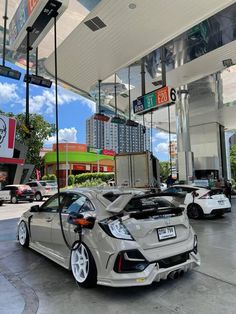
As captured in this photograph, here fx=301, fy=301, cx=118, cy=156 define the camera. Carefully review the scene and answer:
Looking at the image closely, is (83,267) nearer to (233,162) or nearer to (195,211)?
(195,211)

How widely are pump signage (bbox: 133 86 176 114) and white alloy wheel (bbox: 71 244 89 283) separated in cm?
753

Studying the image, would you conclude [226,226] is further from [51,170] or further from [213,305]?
[51,170]

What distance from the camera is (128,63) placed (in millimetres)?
11500

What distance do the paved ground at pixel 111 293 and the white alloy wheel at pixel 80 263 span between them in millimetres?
165

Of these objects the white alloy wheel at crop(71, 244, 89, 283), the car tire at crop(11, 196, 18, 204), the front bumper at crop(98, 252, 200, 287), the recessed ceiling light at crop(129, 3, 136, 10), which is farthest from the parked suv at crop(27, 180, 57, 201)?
the front bumper at crop(98, 252, 200, 287)

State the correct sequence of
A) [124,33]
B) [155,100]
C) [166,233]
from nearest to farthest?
[166,233] < [124,33] < [155,100]

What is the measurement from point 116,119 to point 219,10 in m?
8.35

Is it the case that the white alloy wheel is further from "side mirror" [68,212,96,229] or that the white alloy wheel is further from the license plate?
the license plate

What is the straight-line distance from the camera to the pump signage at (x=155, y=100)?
10.8 m

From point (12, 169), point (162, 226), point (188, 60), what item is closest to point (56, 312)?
point (162, 226)

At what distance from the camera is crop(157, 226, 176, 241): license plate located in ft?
13.3

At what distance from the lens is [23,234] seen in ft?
21.8

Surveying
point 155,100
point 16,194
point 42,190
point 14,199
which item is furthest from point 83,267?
point 42,190

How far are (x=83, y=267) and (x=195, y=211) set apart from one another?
7.46m
